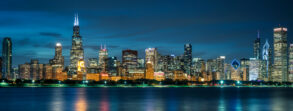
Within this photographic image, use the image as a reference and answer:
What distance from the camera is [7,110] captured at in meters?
73.8

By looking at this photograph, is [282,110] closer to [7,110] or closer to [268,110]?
[268,110]

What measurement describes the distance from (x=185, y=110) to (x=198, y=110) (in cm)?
229

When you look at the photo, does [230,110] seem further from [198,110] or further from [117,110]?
[117,110]

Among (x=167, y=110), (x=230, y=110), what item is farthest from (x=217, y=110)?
(x=167, y=110)

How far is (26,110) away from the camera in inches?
2940

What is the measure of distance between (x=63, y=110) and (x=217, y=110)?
86.5 feet

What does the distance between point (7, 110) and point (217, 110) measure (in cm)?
A: 3652

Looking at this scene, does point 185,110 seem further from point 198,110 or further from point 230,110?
point 230,110

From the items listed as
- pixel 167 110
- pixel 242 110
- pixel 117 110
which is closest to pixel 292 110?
pixel 242 110

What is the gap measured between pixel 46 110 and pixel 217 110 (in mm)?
29440

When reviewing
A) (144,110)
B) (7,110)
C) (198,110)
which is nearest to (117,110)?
(144,110)

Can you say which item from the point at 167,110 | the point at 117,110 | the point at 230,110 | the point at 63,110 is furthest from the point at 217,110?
the point at 63,110

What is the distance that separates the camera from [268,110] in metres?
74.6

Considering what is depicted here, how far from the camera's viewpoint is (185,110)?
7312cm
